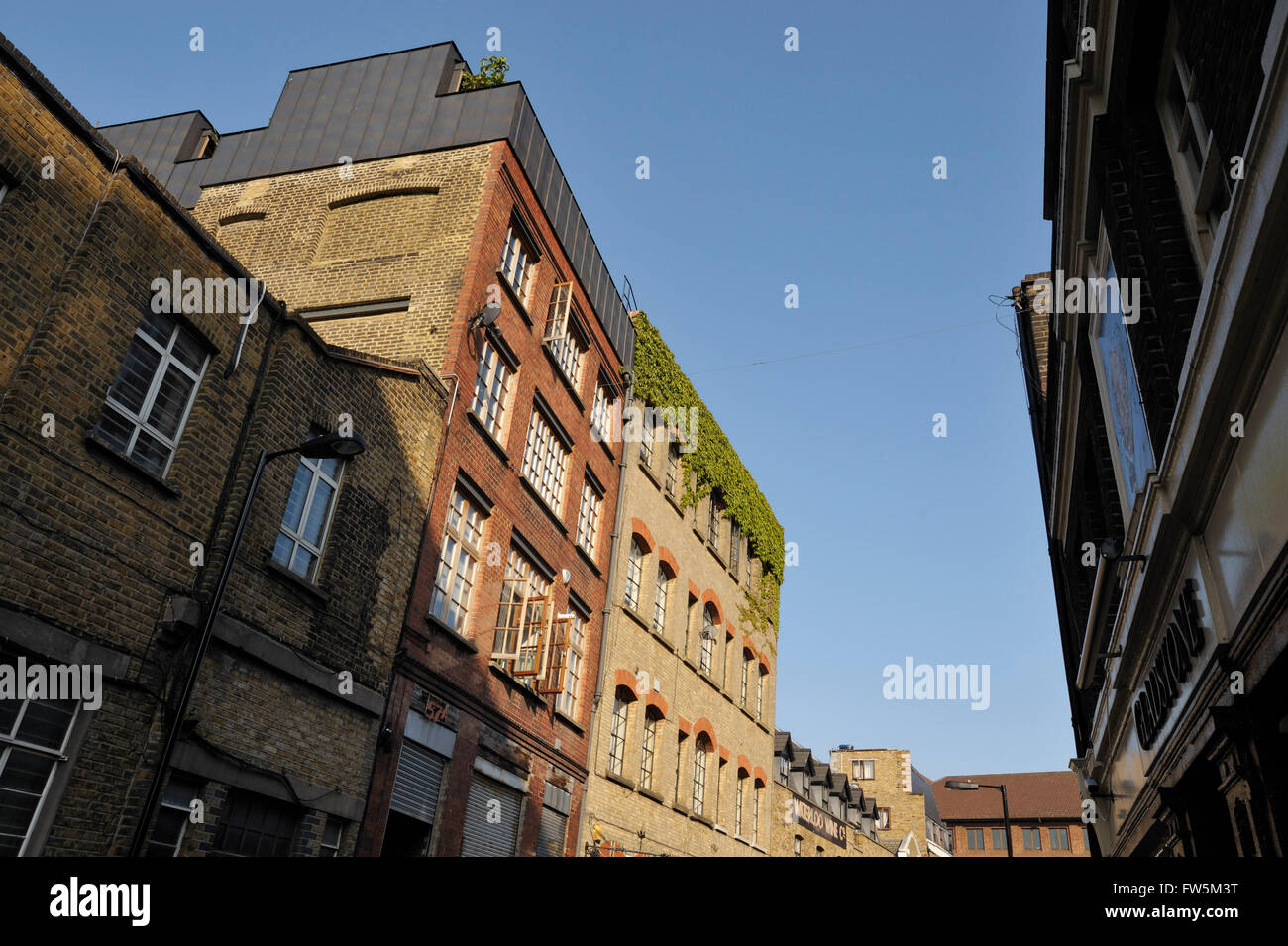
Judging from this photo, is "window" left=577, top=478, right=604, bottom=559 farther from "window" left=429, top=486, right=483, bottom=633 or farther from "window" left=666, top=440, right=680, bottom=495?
"window" left=429, top=486, right=483, bottom=633

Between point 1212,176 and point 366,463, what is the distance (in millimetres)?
10061

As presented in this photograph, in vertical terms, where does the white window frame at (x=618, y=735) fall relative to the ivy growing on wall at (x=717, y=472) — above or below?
below

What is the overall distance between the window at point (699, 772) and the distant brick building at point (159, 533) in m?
13.2

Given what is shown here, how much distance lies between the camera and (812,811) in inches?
1367

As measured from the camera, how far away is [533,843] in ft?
52.0

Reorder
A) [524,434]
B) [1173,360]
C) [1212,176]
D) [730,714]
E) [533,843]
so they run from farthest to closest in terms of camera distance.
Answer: [730,714]
[524,434]
[533,843]
[1173,360]
[1212,176]

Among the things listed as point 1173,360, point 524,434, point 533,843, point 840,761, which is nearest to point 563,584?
point 524,434

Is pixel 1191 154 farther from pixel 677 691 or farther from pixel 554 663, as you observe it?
pixel 677 691

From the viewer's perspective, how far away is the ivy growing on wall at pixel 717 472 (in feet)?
77.5

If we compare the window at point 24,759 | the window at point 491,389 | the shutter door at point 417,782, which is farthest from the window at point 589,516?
the window at point 24,759

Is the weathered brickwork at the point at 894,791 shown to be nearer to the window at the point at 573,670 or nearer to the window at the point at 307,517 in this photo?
the window at the point at 573,670
